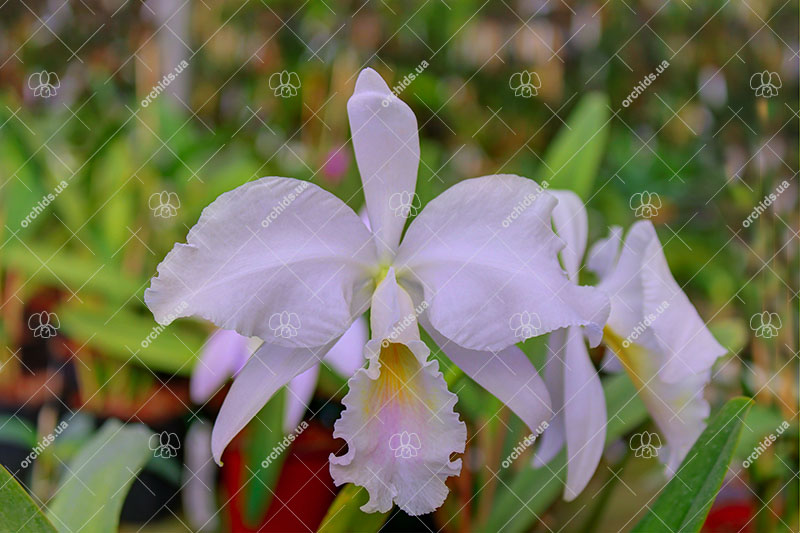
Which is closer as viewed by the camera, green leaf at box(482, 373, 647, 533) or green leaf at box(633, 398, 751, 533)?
green leaf at box(633, 398, 751, 533)

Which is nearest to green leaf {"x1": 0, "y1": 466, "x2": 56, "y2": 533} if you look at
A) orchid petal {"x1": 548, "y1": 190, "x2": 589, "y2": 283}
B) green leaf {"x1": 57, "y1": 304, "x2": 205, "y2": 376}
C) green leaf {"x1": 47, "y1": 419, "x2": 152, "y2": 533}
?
green leaf {"x1": 47, "y1": 419, "x2": 152, "y2": 533}

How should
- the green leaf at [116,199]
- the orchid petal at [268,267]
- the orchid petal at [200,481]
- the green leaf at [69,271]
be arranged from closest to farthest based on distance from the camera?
the orchid petal at [268,267]
the orchid petal at [200,481]
the green leaf at [69,271]
the green leaf at [116,199]

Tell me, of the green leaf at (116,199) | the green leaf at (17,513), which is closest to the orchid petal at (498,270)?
the green leaf at (17,513)

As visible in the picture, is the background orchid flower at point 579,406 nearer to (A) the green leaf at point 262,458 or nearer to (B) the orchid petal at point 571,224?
(B) the orchid petal at point 571,224

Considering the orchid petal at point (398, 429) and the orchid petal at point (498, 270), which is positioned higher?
the orchid petal at point (498, 270)

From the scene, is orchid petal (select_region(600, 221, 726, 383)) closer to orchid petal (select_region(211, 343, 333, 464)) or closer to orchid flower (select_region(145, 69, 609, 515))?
orchid flower (select_region(145, 69, 609, 515))

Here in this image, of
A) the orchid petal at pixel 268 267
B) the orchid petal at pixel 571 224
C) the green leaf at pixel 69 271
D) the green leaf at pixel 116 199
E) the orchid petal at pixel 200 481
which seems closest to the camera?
the orchid petal at pixel 268 267

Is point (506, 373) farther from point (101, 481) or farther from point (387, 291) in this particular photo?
point (101, 481)
